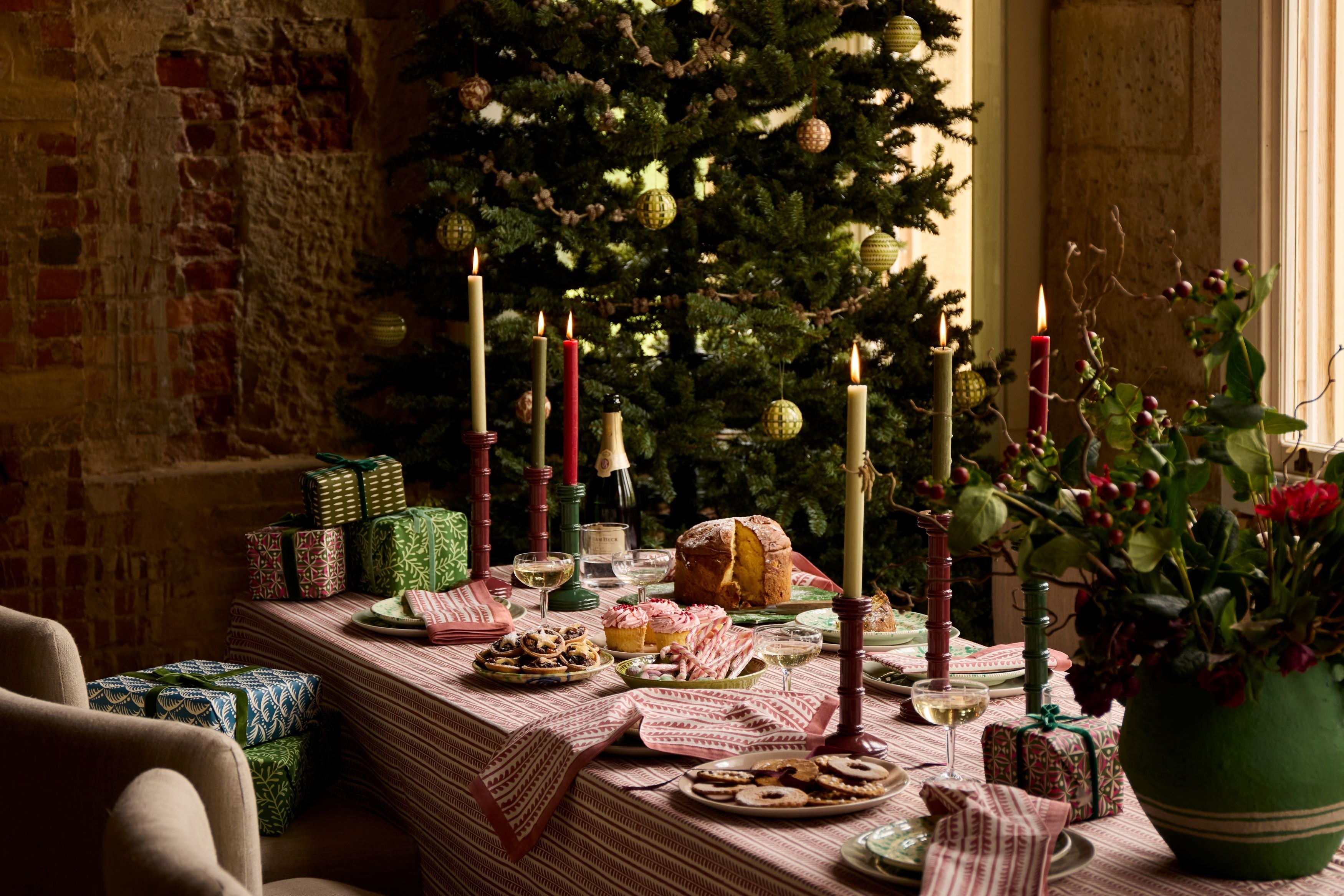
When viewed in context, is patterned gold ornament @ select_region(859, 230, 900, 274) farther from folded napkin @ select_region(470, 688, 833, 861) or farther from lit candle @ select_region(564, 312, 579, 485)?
folded napkin @ select_region(470, 688, 833, 861)

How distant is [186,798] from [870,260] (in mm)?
2392

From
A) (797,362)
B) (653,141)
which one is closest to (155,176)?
(653,141)

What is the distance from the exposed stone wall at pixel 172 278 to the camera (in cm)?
342

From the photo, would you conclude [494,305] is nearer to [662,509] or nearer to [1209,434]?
[662,509]

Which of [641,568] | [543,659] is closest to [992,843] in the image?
[543,659]

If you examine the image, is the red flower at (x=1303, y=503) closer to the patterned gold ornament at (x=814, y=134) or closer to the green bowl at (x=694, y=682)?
the green bowl at (x=694, y=682)

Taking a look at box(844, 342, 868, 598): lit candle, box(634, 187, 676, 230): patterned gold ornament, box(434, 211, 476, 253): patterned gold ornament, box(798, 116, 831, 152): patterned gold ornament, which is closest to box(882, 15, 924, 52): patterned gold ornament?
box(798, 116, 831, 152): patterned gold ornament

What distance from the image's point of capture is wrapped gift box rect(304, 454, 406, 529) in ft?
7.56

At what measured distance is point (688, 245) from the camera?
3252mm

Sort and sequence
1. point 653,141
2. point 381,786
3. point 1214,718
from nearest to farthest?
1. point 1214,718
2. point 381,786
3. point 653,141

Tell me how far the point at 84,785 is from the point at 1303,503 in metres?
1.08

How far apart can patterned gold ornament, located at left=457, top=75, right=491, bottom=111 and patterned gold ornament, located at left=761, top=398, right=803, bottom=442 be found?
2.95ft

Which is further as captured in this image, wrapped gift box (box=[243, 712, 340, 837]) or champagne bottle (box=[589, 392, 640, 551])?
champagne bottle (box=[589, 392, 640, 551])

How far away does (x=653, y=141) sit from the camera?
9.99ft
